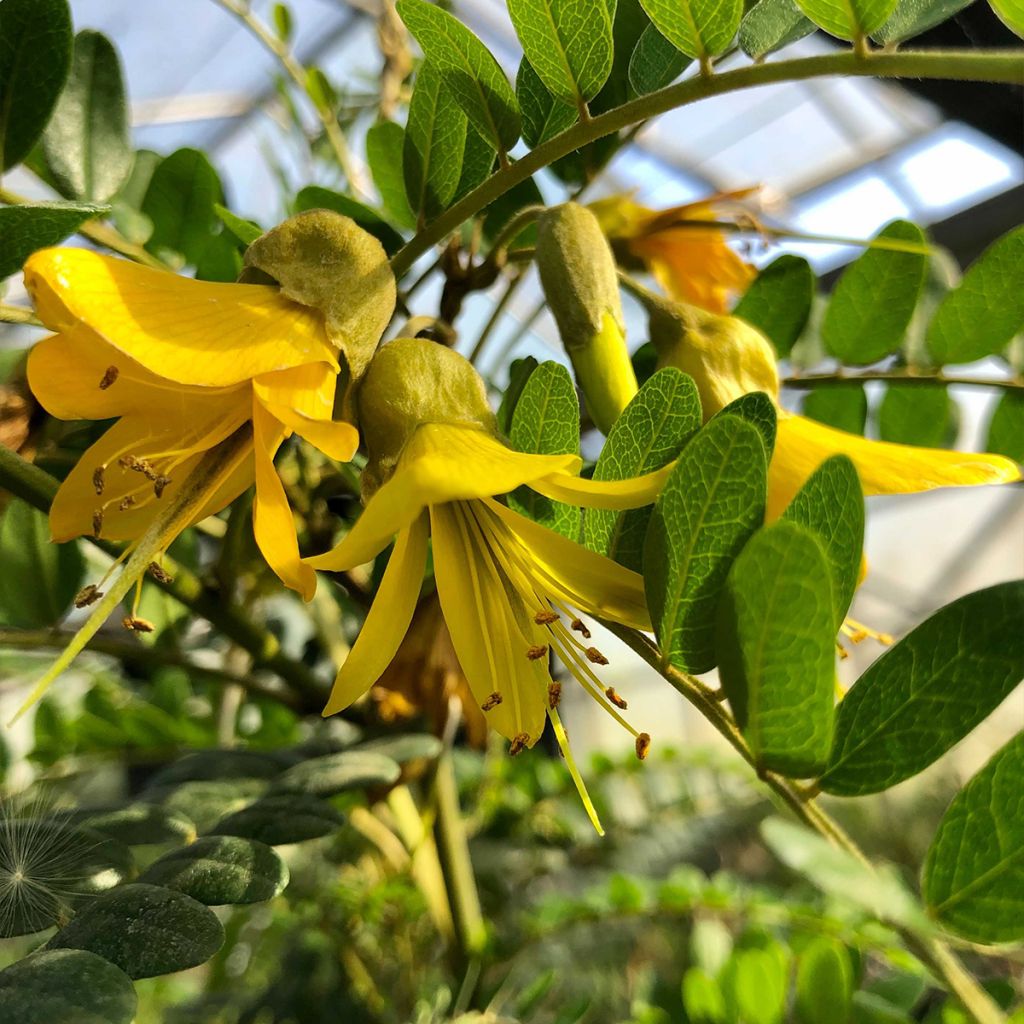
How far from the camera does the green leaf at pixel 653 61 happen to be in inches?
13.7

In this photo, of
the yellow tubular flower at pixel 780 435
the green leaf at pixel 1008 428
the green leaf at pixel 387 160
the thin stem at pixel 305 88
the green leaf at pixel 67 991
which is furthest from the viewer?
the thin stem at pixel 305 88

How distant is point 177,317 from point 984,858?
302 mm

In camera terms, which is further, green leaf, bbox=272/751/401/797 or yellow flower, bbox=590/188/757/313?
yellow flower, bbox=590/188/757/313

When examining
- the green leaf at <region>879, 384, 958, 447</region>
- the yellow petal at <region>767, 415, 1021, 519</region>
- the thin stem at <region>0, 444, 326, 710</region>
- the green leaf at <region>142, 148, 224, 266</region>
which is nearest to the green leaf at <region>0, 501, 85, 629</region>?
the thin stem at <region>0, 444, 326, 710</region>

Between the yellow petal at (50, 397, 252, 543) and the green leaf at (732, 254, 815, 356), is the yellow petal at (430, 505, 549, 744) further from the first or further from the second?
the green leaf at (732, 254, 815, 356)

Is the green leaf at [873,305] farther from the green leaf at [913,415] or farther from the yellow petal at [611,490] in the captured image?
the yellow petal at [611,490]

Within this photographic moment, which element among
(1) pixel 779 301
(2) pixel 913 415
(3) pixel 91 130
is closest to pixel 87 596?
(3) pixel 91 130

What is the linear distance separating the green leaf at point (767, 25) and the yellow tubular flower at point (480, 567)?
0.15 metres

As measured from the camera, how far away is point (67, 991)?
0.22 m

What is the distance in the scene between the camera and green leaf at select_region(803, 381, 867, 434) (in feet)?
1.78

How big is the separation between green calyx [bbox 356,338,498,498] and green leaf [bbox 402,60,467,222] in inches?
3.2

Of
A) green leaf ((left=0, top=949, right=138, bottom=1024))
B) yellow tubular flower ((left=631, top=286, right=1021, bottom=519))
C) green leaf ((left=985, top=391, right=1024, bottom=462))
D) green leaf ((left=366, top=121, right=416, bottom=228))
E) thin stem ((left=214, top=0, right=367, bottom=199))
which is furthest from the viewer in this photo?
thin stem ((left=214, top=0, right=367, bottom=199))

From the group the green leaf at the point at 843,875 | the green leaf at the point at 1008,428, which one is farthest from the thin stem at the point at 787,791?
the green leaf at the point at 1008,428

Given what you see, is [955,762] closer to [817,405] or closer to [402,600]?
[817,405]
